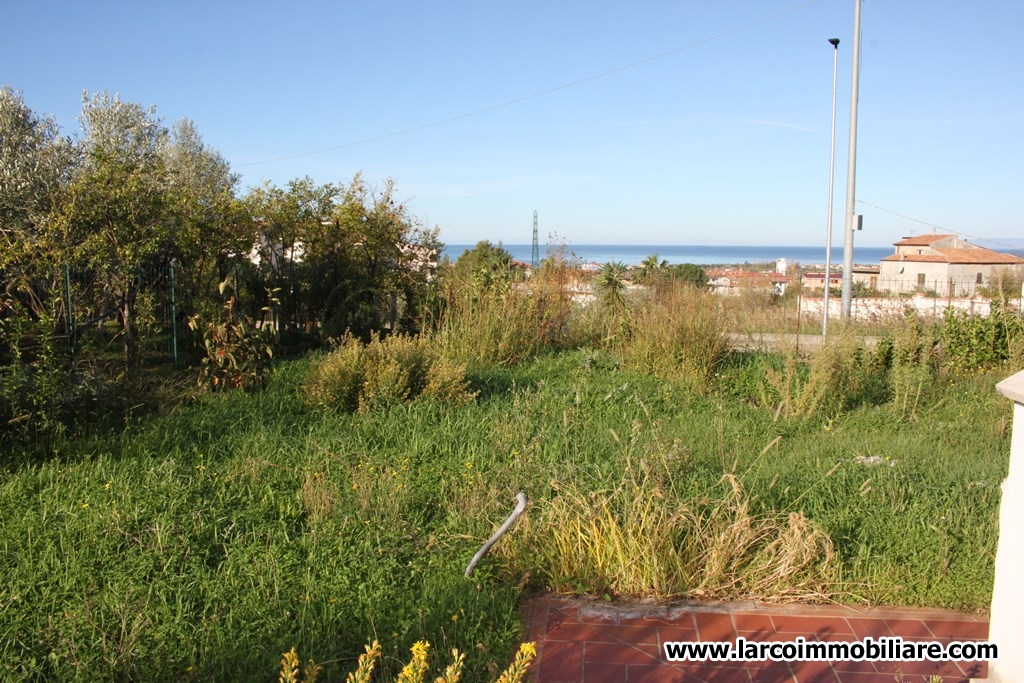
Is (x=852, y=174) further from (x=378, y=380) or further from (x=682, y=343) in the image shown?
(x=378, y=380)

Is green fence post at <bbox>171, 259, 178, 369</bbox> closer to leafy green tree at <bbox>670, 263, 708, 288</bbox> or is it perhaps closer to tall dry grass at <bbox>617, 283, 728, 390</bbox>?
tall dry grass at <bbox>617, 283, 728, 390</bbox>

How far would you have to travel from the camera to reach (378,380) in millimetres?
6496

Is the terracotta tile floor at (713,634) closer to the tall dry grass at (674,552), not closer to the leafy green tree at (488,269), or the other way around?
the tall dry grass at (674,552)

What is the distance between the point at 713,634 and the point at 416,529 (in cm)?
152

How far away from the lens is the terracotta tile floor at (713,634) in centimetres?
303

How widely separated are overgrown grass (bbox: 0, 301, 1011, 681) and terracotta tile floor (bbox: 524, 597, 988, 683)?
0.38ft

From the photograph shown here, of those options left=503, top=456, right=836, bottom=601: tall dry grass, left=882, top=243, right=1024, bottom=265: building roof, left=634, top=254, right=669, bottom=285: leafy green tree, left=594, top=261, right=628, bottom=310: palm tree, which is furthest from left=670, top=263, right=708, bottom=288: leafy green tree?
left=882, top=243, right=1024, bottom=265: building roof

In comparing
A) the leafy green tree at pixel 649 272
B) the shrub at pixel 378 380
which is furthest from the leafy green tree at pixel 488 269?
the shrub at pixel 378 380

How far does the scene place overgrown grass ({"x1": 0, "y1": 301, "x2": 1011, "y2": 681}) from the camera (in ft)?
10.1

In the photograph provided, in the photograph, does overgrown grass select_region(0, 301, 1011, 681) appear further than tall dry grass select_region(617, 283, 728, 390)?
No

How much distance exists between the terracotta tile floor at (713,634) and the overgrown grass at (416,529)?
0.38ft

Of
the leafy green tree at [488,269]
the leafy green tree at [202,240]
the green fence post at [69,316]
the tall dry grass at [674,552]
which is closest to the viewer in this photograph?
the tall dry grass at [674,552]

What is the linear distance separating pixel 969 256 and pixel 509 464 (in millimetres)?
36134

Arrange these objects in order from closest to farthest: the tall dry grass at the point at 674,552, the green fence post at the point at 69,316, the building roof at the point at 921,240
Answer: the tall dry grass at the point at 674,552, the green fence post at the point at 69,316, the building roof at the point at 921,240
